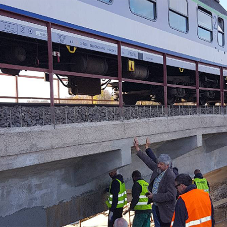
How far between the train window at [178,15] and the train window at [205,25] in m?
0.90

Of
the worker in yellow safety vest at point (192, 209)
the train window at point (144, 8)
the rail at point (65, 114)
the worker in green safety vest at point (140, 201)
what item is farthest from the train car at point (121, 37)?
the worker in yellow safety vest at point (192, 209)

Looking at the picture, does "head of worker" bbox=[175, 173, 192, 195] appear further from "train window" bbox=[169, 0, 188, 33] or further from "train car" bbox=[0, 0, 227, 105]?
"train window" bbox=[169, 0, 188, 33]

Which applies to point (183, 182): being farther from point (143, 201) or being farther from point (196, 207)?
point (143, 201)

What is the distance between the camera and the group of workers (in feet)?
10.3

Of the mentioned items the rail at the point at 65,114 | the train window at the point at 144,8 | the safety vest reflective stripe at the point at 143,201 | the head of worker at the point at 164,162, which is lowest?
the safety vest reflective stripe at the point at 143,201

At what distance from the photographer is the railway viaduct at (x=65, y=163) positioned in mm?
4172

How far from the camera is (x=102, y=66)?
307 inches

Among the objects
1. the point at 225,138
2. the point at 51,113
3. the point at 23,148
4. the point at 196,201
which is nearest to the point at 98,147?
the point at 51,113

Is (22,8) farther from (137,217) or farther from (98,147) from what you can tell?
(137,217)

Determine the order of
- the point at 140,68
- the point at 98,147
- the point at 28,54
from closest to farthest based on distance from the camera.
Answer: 1. the point at 98,147
2. the point at 28,54
3. the point at 140,68

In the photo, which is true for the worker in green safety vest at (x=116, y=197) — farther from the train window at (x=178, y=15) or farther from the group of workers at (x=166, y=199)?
the train window at (x=178, y=15)

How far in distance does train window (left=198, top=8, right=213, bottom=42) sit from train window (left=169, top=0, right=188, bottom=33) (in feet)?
2.94

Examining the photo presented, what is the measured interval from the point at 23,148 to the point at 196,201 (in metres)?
2.32

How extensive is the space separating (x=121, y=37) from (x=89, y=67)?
1540 millimetres
